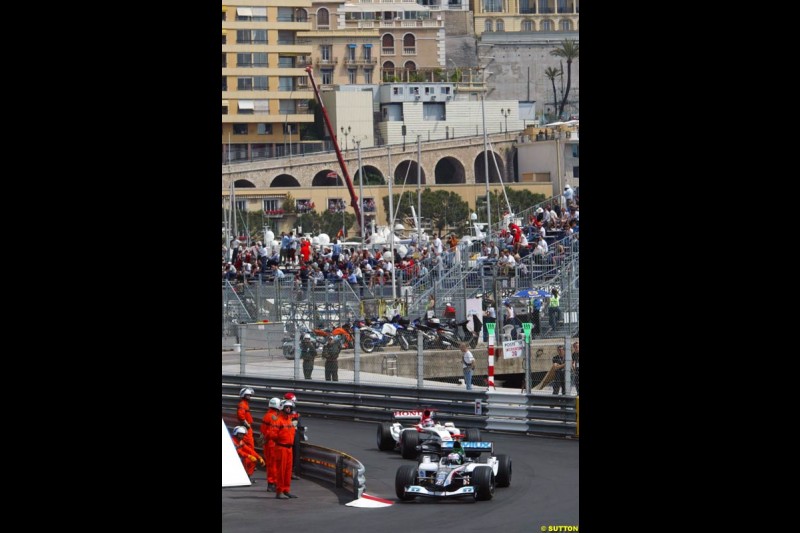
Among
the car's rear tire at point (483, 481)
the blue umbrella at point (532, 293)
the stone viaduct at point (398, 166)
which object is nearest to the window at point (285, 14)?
the stone viaduct at point (398, 166)

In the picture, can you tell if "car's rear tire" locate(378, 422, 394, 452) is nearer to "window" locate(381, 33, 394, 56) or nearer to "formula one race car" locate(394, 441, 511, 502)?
"formula one race car" locate(394, 441, 511, 502)

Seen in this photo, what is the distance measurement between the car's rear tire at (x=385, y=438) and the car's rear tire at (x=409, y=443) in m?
0.59

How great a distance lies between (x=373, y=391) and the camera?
1984cm

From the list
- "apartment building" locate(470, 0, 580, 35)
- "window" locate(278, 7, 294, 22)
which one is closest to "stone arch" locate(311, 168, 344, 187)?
"window" locate(278, 7, 294, 22)

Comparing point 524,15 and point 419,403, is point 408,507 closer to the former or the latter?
point 419,403

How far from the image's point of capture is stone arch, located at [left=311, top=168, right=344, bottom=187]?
95.4 meters

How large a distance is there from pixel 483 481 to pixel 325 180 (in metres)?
84.1

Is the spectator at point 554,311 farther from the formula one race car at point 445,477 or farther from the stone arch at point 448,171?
the stone arch at point 448,171

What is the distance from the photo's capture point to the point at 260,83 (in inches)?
3844
